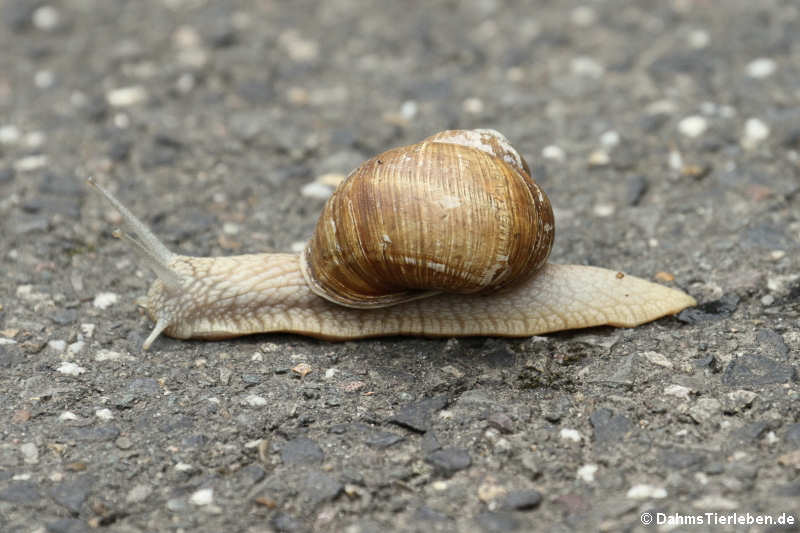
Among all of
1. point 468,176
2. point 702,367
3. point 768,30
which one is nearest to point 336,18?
point 768,30

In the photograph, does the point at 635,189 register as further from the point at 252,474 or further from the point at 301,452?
the point at 252,474

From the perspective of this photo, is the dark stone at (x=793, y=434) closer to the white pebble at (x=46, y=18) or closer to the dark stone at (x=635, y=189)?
the dark stone at (x=635, y=189)

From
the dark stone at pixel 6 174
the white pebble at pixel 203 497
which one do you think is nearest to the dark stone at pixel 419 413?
the white pebble at pixel 203 497

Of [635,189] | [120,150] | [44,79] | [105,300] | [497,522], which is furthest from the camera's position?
[44,79]

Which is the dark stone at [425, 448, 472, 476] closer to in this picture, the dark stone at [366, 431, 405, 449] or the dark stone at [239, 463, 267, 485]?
the dark stone at [366, 431, 405, 449]

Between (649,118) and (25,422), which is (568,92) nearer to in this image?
(649,118)

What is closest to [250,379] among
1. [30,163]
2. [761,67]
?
[30,163]

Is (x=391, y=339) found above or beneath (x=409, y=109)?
beneath
